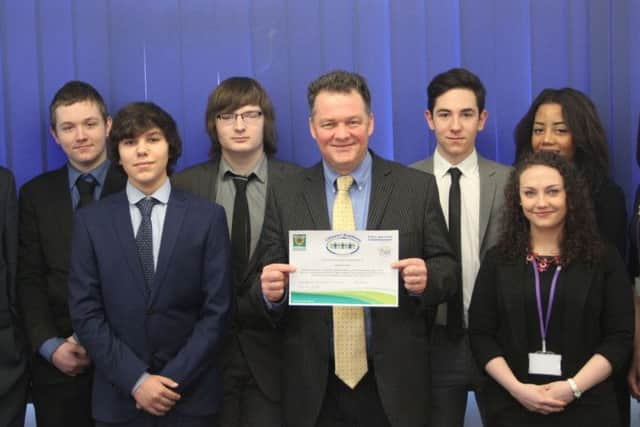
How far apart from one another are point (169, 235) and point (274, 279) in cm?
46

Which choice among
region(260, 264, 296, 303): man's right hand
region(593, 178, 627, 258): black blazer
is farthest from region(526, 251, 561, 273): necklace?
region(260, 264, 296, 303): man's right hand

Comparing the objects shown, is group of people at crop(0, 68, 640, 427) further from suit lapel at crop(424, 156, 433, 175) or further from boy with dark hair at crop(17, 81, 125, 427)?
suit lapel at crop(424, 156, 433, 175)

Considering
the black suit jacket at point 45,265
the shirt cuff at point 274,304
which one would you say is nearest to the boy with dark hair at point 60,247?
the black suit jacket at point 45,265

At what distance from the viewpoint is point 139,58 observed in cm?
343

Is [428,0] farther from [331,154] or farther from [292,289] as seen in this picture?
[292,289]

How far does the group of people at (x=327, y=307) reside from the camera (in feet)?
7.82

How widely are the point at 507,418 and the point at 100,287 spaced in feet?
5.02

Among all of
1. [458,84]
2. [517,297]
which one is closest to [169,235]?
[517,297]

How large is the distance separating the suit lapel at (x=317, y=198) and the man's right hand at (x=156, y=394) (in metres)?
0.74

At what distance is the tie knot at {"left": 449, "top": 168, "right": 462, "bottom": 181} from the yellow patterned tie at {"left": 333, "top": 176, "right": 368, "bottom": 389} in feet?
2.39

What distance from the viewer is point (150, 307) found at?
247 centimetres

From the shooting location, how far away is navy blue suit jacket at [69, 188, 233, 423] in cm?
246

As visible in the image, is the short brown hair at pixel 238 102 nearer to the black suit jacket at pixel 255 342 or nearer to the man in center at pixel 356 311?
the black suit jacket at pixel 255 342

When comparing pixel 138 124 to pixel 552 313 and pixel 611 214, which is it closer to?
pixel 552 313
